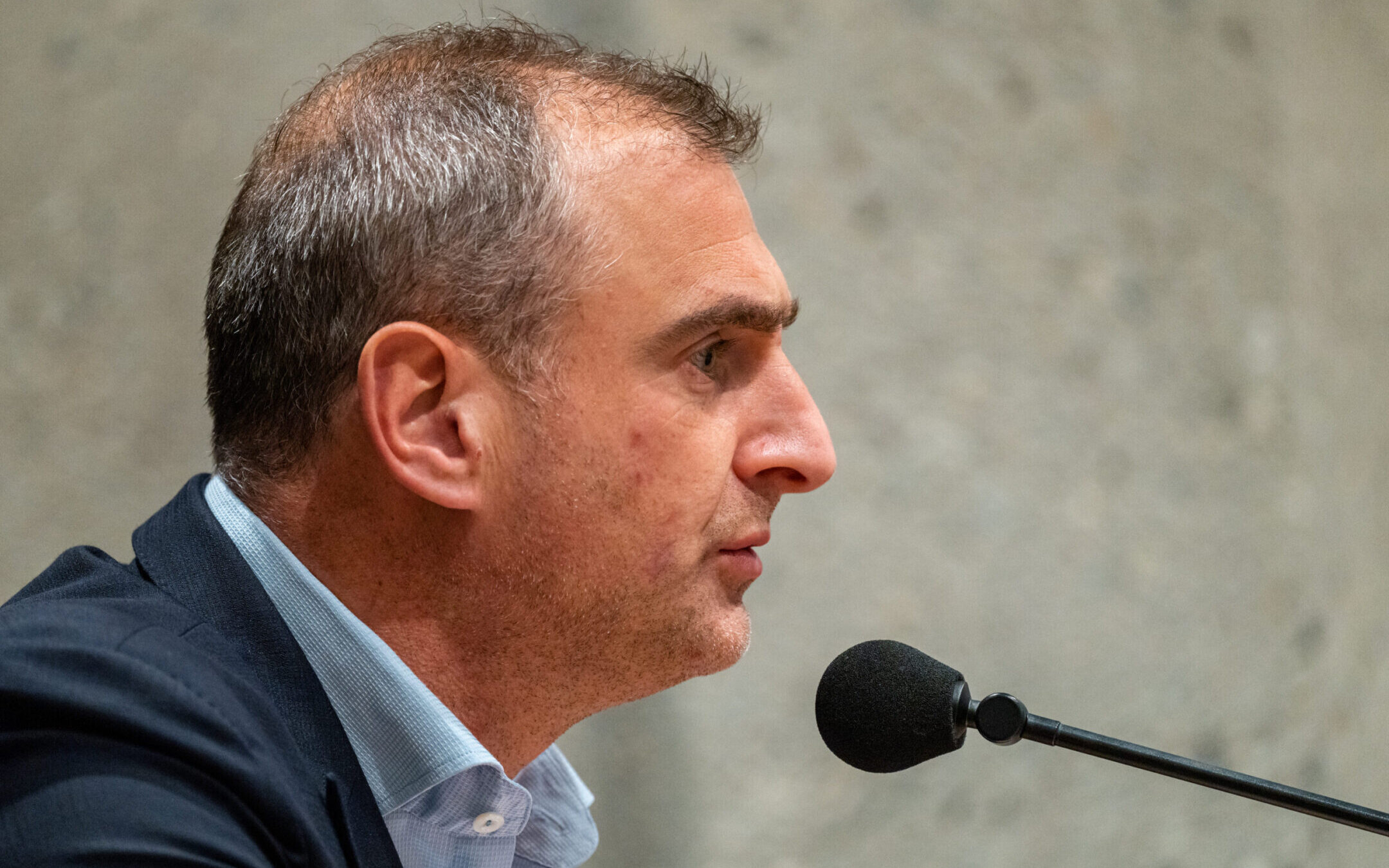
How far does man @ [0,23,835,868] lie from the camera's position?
1.10m

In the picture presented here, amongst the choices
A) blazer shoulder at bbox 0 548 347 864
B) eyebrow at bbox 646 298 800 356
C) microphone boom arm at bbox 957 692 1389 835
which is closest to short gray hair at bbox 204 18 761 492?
eyebrow at bbox 646 298 800 356

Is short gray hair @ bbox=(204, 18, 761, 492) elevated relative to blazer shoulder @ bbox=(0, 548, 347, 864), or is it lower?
elevated

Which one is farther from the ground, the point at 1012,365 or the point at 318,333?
the point at 1012,365

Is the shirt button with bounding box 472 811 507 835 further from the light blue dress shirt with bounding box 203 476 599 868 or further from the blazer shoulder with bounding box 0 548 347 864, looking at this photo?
the blazer shoulder with bounding box 0 548 347 864

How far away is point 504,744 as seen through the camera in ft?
4.06

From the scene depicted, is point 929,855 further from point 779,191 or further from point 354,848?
point 354,848

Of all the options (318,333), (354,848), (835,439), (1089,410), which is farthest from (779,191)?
(354,848)

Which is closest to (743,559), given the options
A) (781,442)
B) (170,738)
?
(781,442)

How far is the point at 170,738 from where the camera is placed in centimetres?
83

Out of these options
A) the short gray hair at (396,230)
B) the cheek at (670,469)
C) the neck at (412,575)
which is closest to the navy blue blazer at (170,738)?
the neck at (412,575)

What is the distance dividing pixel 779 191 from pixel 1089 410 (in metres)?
0.70

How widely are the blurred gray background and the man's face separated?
0.86 metres

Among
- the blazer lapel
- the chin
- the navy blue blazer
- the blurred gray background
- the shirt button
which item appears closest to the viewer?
the navy blue blazer

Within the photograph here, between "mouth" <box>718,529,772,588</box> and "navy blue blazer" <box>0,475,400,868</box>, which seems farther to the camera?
"mouth" <box>718,529,772,588</box>
